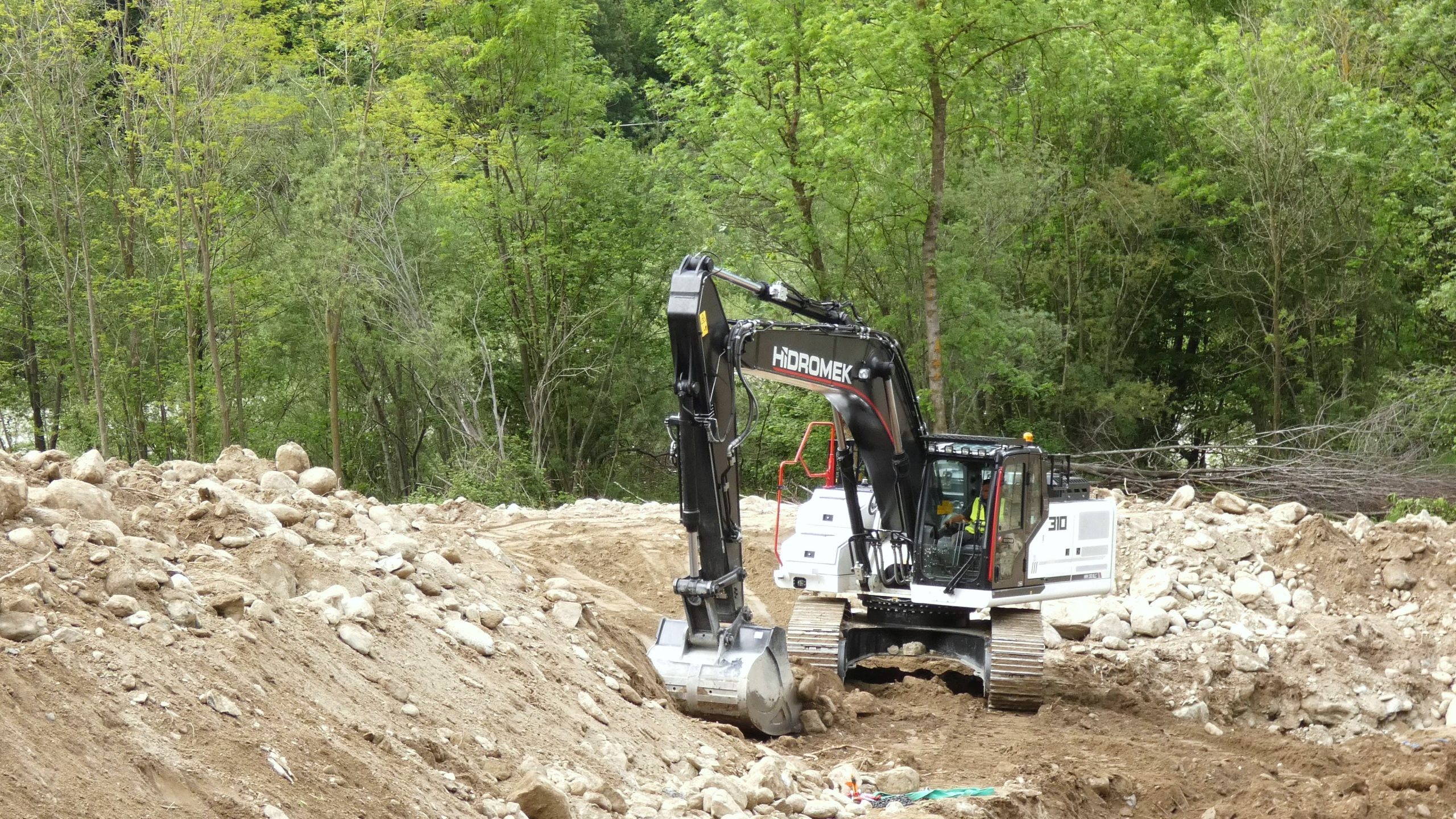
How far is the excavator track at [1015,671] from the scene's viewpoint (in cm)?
1000

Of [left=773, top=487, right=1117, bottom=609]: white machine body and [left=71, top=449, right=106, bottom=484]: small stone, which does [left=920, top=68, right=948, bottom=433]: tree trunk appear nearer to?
[left=773, top=487, right=1117, bottom=609]: white machine body

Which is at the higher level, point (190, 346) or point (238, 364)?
point (190, 346)

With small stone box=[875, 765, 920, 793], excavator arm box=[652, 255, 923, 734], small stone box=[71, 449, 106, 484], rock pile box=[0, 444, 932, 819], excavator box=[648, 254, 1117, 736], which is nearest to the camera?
rock pile box=[0, 444, 932, 819]

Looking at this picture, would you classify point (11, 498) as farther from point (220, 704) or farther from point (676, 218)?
point (676, 218)

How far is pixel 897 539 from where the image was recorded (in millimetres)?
10312

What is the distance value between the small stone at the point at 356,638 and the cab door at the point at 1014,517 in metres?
5.04

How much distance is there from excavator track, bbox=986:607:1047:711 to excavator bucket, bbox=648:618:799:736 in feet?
7.01

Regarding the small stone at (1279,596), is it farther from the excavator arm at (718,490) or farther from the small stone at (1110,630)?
the excavator arm at (718,490)

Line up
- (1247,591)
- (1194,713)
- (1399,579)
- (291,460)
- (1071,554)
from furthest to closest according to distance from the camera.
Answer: (1399,579), (1247,591), (1194,713), (1071,554), (291,460)

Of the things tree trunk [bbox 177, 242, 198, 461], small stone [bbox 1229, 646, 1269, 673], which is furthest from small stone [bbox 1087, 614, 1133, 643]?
tree trunk [bbox 177, 242, 198, 461]

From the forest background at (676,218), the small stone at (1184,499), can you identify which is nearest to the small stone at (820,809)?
the small stone at (1184,499)

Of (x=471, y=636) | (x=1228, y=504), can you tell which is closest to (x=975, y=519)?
(x=471, y=636)

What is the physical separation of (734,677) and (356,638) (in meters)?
2.44

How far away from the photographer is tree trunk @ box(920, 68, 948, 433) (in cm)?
1917
